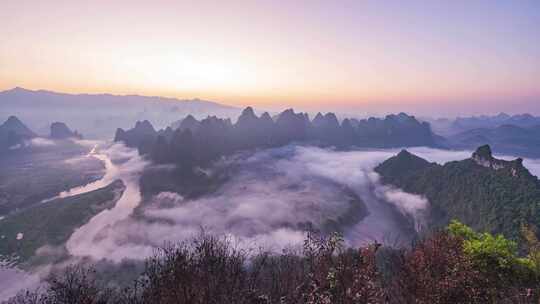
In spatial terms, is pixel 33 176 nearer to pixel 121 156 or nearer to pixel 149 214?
pixel 121 156

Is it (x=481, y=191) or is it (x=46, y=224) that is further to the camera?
(x=481, y=191)

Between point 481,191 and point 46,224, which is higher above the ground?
point 481,191

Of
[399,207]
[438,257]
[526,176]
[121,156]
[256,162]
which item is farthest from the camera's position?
[121,156]

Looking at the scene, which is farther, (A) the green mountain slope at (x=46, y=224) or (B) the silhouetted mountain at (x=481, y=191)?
(A) the green mountain slope at (x=46, y=224)

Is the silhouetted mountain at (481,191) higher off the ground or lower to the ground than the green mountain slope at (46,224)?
higher

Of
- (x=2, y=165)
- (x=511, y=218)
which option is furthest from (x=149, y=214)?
(x=2, y=165)

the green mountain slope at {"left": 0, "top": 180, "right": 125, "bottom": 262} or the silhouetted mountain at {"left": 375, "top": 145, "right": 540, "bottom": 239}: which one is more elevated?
the silhouetted mountain at {"left": 375, "top": 145, "right": 540, "bottom": 239}

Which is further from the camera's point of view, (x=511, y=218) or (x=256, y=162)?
(x=256, y=162)

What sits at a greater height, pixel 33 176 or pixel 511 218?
pixel 511 218
